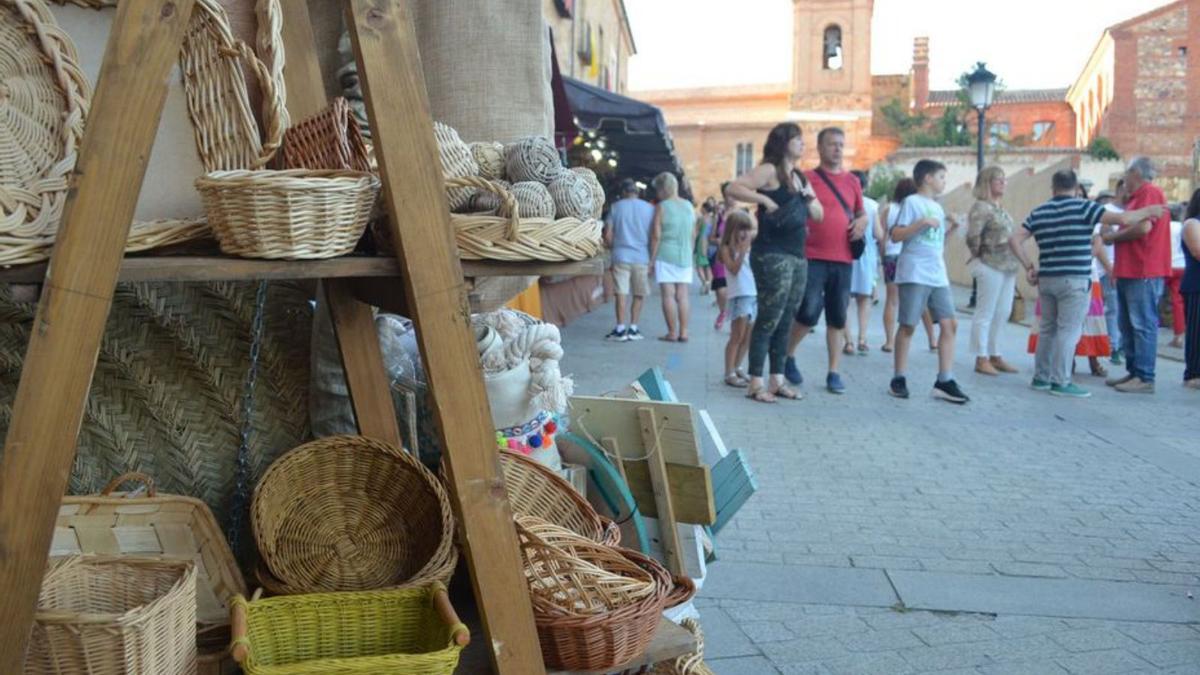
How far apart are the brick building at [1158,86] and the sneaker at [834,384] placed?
3515 centimetres

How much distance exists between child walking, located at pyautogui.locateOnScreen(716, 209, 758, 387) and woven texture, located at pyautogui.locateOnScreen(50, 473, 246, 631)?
6.41 meters

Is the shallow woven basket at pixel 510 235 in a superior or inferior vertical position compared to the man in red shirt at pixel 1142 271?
superior

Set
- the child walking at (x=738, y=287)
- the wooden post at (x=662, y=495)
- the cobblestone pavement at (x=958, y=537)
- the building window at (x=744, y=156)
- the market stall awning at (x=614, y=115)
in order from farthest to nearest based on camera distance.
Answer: the building window at (x=744, y=156) → the market stall awning at (x=614, y=115) → the child walking at (x=738, y=287) → the cobblestone pavement at (x=958, y=537) → the wooden post at (x=662, y=495)

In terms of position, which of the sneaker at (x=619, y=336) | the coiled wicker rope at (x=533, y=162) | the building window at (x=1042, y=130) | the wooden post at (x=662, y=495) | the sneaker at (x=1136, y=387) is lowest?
the sneaker at (x=1136, y=387)

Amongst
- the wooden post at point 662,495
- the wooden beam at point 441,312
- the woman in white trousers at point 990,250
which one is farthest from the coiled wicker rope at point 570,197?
the woman in white trousers at point 990,250

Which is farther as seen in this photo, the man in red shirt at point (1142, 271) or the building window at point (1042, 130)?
the building window at point (1042, 130)

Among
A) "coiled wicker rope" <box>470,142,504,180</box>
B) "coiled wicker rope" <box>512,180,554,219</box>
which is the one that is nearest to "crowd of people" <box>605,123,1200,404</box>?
"coiled wicker rope" <box>470,142,504,180</box>

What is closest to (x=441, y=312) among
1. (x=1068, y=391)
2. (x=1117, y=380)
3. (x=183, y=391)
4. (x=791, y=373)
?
(x=183, y=391)

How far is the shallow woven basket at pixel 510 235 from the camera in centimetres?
183

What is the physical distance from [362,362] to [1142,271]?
26.5 feet

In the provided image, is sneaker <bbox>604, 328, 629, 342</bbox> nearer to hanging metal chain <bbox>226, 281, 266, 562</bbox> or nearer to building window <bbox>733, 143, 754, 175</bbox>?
hanging metal chain <bbox>226, 281, 266, 562</bbox>

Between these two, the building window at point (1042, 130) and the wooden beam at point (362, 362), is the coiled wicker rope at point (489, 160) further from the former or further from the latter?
the building window at point (1042, 130)

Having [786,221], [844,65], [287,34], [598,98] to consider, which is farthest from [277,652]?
[844,65]

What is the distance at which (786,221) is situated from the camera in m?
7.03
